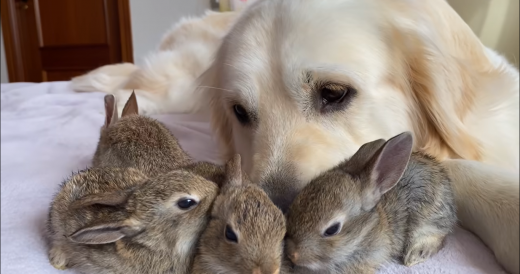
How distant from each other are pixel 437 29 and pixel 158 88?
157 centimetres

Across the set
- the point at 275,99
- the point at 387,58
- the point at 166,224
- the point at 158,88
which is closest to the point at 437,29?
the point at 387,58

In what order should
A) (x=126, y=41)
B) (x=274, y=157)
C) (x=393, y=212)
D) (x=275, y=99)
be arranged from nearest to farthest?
(x=393, y=212), (x=274, y=157), (x=275, y=99), (x=126, y=41)

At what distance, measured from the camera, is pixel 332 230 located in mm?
652

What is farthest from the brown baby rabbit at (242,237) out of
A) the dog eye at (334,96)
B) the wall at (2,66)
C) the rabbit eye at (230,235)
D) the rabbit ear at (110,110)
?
the wall at (2,66)

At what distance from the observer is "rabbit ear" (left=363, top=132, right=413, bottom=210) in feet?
2.09

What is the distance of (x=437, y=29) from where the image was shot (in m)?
1.04

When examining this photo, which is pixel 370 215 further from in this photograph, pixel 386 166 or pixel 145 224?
pixel 145 224

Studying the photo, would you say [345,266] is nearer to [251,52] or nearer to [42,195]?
[251,52]

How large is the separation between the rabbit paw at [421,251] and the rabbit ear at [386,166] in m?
0.10

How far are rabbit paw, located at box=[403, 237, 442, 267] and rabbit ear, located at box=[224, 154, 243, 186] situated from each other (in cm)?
30

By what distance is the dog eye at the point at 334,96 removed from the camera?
962 millimetres

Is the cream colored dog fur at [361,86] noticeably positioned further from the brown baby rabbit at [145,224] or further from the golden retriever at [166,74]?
the golden retriever at [166,74]

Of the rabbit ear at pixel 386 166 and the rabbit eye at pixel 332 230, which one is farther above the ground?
the rabbit ear at pixel 386 166

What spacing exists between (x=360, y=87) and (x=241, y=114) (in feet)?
1.00
